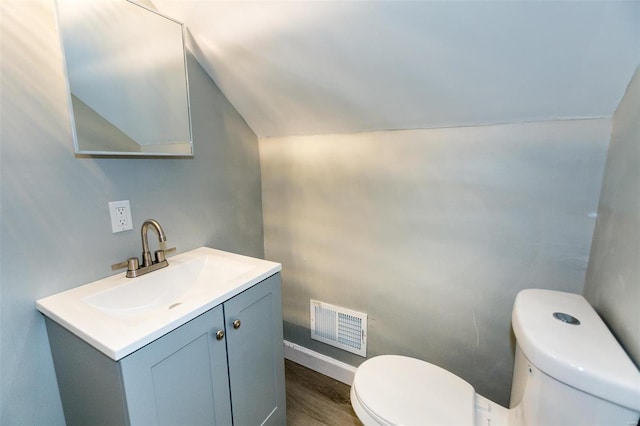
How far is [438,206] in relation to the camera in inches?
53.2

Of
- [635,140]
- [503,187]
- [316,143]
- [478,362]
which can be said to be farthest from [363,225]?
[635,140]

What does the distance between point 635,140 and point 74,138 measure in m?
1.77

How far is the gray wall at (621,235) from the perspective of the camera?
0.78 m

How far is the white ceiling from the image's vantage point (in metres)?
0.84

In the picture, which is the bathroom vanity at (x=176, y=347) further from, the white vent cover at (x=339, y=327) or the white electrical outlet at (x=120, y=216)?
the white vent cover at (x=339, y=327)

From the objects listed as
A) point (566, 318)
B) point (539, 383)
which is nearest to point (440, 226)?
point (566, 318)

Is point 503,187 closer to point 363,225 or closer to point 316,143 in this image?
point 363,225

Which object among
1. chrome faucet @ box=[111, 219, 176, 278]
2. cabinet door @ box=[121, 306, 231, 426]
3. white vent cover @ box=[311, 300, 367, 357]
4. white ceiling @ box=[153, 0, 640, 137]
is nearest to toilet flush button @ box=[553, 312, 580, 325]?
white ceiling @ box=[153, 0, 640, 137]

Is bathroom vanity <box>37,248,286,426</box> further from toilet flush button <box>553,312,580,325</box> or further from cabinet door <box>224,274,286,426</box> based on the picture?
toilet flush button <box>553,312,580,325</box>

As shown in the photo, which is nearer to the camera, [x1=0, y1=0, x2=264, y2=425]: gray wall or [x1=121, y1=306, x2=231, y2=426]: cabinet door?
[x1=121, y1=306, x2=231, y2=426]: cabinet door

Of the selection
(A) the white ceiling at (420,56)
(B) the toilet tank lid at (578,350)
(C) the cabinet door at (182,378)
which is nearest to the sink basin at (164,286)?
(C) the cabinet door at (182,378)

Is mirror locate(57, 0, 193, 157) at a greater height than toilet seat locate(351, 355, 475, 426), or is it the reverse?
mirror locate(57, 0, 193, 157)

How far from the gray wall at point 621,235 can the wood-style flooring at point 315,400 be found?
1.23 m

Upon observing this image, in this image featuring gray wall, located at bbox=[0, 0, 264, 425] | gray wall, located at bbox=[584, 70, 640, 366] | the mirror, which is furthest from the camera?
the mirror
